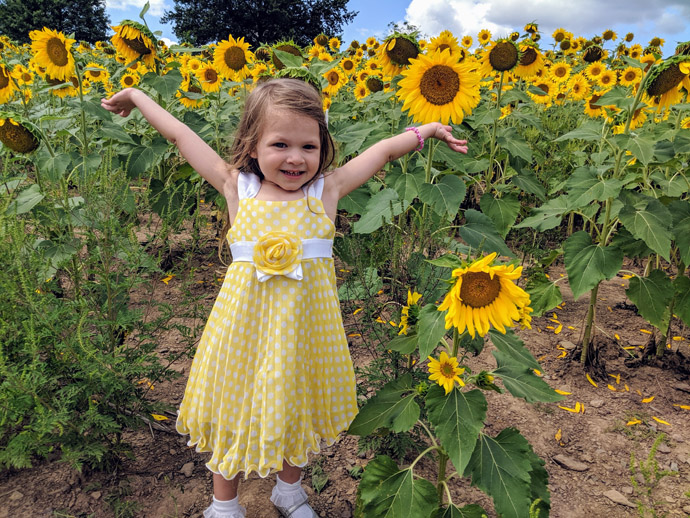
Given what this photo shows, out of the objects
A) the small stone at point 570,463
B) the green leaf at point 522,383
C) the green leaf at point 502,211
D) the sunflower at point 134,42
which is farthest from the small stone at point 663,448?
the sunflower at point 134,42

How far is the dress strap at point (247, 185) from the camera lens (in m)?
1.69

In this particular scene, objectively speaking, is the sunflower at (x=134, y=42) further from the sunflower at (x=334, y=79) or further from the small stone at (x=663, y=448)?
the small stone at (x=663, y=448)

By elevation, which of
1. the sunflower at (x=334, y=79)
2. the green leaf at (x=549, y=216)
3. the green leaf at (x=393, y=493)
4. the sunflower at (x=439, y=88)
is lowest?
the green leaf at (x=393, y=493)

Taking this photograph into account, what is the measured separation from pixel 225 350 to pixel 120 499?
81 centimetres

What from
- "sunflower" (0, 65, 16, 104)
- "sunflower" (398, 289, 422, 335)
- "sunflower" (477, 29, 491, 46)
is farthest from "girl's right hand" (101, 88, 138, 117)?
"sunflower" (477, 29, 491, 46)

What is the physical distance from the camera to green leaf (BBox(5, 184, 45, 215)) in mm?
2084

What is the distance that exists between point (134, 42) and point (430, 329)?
8.39 feet

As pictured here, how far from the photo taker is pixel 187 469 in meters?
2.02

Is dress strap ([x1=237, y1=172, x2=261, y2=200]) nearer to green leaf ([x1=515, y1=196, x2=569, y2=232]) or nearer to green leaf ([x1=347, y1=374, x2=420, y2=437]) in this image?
green leaf ([x1=347, y1=374, x2=420, y2=437])

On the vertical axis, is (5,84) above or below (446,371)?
above

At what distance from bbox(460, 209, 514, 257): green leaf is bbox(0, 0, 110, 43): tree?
86.3 ft

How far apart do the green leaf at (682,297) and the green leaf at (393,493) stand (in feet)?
5.90

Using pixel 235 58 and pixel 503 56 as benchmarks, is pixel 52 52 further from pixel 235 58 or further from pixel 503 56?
pixel 503 56

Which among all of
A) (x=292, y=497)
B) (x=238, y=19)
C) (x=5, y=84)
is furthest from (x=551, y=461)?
(x=238, y=19)
